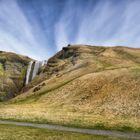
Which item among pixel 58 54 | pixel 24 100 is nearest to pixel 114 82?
pixel 24 100

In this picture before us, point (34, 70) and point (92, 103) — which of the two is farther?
point (34, 70)

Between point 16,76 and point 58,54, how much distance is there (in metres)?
34.8

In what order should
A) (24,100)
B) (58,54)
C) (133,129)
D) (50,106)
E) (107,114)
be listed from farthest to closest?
(58,54)
(24,100)
(50,106)
(107,114)
(133,129)

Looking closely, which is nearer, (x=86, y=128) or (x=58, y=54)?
(x=86, y=128)

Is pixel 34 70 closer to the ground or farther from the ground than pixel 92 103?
farther from the ground

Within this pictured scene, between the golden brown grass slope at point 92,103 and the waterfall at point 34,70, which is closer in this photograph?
the golden brown grass slope at point 92,103

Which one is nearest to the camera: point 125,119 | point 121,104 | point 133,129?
point 133,129

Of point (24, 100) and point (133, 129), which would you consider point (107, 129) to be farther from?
point (24, 100)

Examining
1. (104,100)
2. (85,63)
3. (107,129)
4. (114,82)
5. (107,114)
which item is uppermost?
(85,63)

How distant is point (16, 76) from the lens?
200 meters

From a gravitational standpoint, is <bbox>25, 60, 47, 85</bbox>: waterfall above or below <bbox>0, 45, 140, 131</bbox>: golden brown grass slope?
above

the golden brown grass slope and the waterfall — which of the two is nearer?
the golden brown grass slope

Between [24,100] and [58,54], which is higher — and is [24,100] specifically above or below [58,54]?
below

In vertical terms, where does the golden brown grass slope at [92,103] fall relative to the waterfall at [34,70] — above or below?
below
